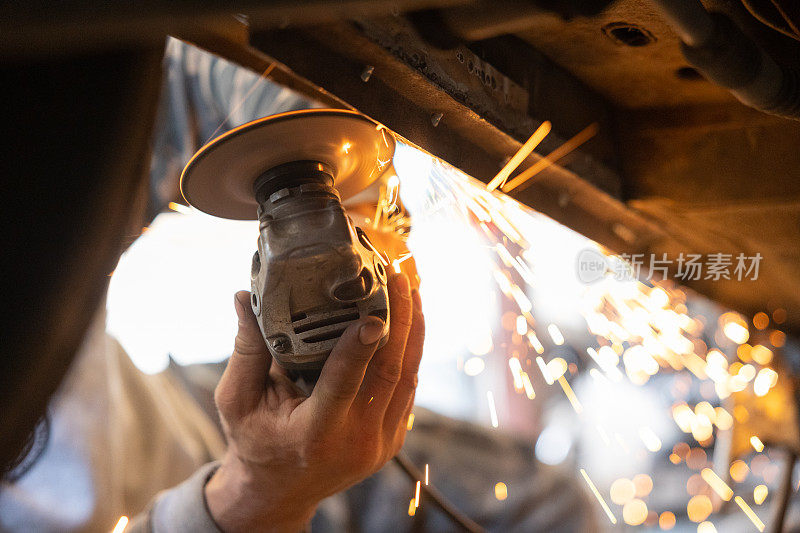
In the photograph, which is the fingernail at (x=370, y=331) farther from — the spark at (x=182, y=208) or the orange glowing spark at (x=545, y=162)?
the spark at (x=182, y=208)

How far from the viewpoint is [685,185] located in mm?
1050

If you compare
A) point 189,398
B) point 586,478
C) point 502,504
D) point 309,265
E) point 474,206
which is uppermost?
point 309,265

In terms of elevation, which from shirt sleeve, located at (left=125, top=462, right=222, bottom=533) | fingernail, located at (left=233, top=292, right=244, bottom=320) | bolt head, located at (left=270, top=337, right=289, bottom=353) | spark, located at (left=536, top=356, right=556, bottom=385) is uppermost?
bolt head, located at (left=270, top=337, right=289, bottom=353)

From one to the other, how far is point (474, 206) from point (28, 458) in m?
1.49

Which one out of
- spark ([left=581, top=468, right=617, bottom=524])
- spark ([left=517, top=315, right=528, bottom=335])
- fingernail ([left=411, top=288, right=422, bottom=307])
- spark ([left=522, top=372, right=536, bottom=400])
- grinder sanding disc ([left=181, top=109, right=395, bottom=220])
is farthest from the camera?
spark ([left=517, top=315, right=528, bottom=335])

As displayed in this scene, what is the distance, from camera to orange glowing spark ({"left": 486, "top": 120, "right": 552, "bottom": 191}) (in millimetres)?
835

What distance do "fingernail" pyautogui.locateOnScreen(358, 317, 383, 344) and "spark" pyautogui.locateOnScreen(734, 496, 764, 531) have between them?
2648mm

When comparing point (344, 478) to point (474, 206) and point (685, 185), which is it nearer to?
point (474, 206)

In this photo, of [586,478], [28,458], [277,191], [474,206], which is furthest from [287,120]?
[586,478]

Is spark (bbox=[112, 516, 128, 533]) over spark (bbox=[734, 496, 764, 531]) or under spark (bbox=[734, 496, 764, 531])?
over

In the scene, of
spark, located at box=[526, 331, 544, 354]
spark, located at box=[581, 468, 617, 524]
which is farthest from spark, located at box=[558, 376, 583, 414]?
spark, located at box=[581, 468, 617, 524]

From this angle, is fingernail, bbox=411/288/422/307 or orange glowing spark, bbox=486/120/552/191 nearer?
orange glowing spark, bbox=486/120/552/191

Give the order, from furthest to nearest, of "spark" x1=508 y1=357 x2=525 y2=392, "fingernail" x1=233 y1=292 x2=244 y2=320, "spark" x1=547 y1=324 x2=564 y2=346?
1. "spark" x1=508 y1=357 x2=525 y2=392
2. "spark" x1=547 y1=324 x2=564 y2=346
3. "fingernail" x1=233 y1=292 x2=244 y2=320

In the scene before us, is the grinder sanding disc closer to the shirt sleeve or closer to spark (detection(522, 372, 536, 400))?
the shirt sleeve
